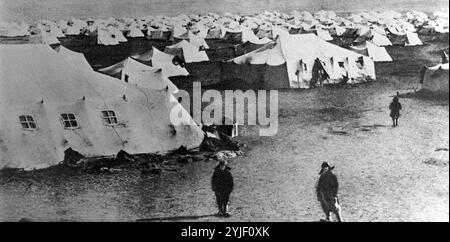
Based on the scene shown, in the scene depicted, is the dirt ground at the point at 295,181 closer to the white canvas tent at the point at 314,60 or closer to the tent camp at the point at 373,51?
the white canvas tent at the point at 314,60

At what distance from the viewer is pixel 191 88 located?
4.52 m

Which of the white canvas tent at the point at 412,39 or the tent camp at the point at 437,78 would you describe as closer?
the tent camp at the point at 437,78

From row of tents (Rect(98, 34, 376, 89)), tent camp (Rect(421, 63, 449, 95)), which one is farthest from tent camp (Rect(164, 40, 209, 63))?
tent camp (Rect(421, 63, 449, 95))

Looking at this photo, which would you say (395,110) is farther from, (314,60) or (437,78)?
(314,60)

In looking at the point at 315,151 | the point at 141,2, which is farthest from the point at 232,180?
the point at 141,2

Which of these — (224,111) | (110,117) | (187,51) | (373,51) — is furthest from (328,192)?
(110,117)

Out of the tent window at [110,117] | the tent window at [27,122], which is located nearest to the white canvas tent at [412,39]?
the tent window at [110,117]

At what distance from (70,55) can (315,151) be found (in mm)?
2765

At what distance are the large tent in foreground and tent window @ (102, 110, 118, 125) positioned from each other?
4.29ft

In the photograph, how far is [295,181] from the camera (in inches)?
175

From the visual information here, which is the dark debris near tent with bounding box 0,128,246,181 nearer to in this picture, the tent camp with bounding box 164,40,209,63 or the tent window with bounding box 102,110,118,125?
the tent window with bounding box 102,110,118,125

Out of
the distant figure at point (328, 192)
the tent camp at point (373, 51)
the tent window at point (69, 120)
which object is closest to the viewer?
the distant figure at point (328, 192)

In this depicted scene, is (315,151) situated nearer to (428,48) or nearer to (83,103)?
(428,48)

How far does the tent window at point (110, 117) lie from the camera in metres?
4.46
